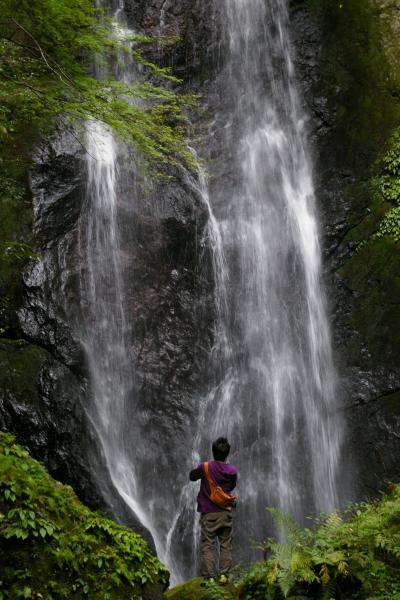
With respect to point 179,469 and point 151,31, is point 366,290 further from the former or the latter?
point 151,31

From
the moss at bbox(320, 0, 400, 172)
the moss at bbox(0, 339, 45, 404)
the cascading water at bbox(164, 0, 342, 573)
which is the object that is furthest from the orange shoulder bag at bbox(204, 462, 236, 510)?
the moss at bbox(320, 0, 400, 172)

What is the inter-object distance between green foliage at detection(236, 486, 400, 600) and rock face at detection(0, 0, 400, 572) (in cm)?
447

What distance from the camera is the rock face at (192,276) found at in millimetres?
8688

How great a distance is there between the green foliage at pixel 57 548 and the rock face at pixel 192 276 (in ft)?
12.7

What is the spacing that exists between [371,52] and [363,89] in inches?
43.5

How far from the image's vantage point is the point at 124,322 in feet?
35.2

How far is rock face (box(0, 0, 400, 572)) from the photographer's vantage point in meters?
8.69

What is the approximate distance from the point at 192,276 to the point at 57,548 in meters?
8.11

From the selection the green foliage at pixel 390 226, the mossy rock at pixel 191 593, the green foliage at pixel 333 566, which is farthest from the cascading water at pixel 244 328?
the green foliage at pixel 333 566

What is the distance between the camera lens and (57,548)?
399 centimetres

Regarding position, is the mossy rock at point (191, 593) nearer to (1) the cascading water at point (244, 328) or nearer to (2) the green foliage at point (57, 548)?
(2) the green foliage at point (57, 548)

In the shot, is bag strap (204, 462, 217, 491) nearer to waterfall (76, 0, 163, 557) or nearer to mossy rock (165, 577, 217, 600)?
mossy rock (165, 577, 217, 600)

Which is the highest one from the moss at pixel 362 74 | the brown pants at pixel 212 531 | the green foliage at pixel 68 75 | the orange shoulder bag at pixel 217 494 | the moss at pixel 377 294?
the moss at pixel 362 74

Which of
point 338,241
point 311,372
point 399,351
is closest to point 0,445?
point 311,372
